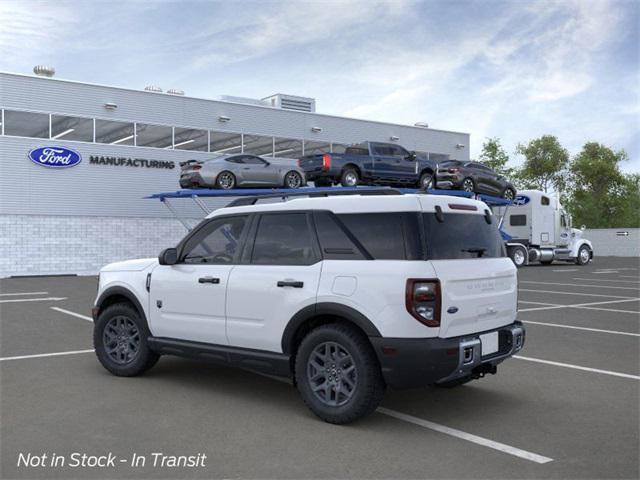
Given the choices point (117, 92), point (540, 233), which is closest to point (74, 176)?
point (117, 92)

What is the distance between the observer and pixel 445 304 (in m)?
4.81

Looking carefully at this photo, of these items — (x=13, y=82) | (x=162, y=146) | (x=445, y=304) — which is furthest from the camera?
(x=162, y=146)

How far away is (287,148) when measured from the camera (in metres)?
33.3

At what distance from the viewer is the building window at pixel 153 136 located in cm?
2869

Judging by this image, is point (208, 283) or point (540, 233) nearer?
point (208, 283)

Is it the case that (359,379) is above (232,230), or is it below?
below

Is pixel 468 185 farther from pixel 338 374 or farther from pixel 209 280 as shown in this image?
pixel 338 374

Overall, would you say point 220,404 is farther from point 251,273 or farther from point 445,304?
point 445,304

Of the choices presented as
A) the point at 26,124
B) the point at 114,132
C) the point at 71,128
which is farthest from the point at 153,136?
the point at 26,124

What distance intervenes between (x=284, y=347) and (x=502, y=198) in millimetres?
24331

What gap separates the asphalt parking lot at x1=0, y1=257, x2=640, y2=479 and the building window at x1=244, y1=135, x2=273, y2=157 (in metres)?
24.4

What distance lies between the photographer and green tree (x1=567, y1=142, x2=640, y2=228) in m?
69.4

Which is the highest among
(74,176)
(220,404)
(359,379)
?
(74,176)

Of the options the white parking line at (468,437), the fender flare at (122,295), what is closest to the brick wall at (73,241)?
the fender flare at (122,295)
